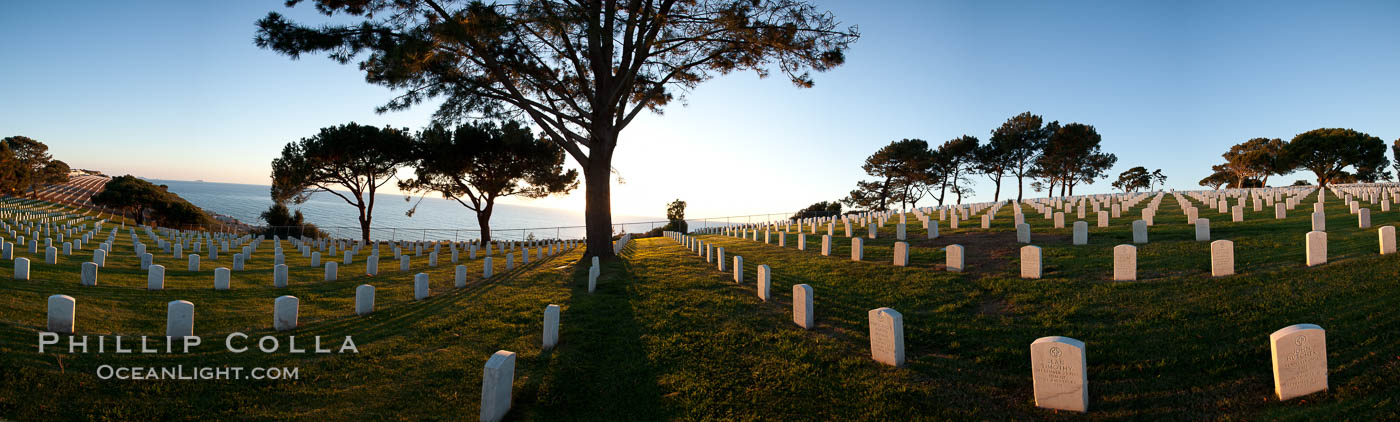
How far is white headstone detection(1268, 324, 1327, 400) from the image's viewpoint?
3.80 meters

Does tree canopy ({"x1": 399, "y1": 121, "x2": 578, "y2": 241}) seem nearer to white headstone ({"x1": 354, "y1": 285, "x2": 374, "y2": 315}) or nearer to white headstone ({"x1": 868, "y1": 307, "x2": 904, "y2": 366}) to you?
Answer: white headstone ({"x1": 354, "y1": 285, "x2": 374, "y2": 315})

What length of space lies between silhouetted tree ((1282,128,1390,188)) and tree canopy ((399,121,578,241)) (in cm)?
5413

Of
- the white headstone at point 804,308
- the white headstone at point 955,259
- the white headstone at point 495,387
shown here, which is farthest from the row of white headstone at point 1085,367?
the white headstone at point 955,259

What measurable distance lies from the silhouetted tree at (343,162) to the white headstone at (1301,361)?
32928 millimetres

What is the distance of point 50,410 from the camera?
3.97 metres

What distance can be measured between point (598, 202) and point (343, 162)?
73.9ft

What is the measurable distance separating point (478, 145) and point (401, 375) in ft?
88.1

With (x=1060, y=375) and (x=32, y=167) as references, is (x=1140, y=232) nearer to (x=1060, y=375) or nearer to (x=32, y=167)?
(x=1060, y=375)

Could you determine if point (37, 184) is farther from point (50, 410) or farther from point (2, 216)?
point (50, 410)

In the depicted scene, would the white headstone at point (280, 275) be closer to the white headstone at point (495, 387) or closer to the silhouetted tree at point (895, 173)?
the white headstone at point (495, 387)

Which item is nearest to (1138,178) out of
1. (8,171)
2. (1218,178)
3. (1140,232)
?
(1218,178)

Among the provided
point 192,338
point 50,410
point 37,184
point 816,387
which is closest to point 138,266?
point 192,338

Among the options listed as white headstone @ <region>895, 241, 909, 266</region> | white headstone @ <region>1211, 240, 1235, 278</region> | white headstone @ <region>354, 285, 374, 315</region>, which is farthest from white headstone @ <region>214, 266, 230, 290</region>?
white headstone @ <region>1211, 240, 1235, 278</region>

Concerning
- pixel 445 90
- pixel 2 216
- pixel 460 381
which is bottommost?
pixel 460 381
